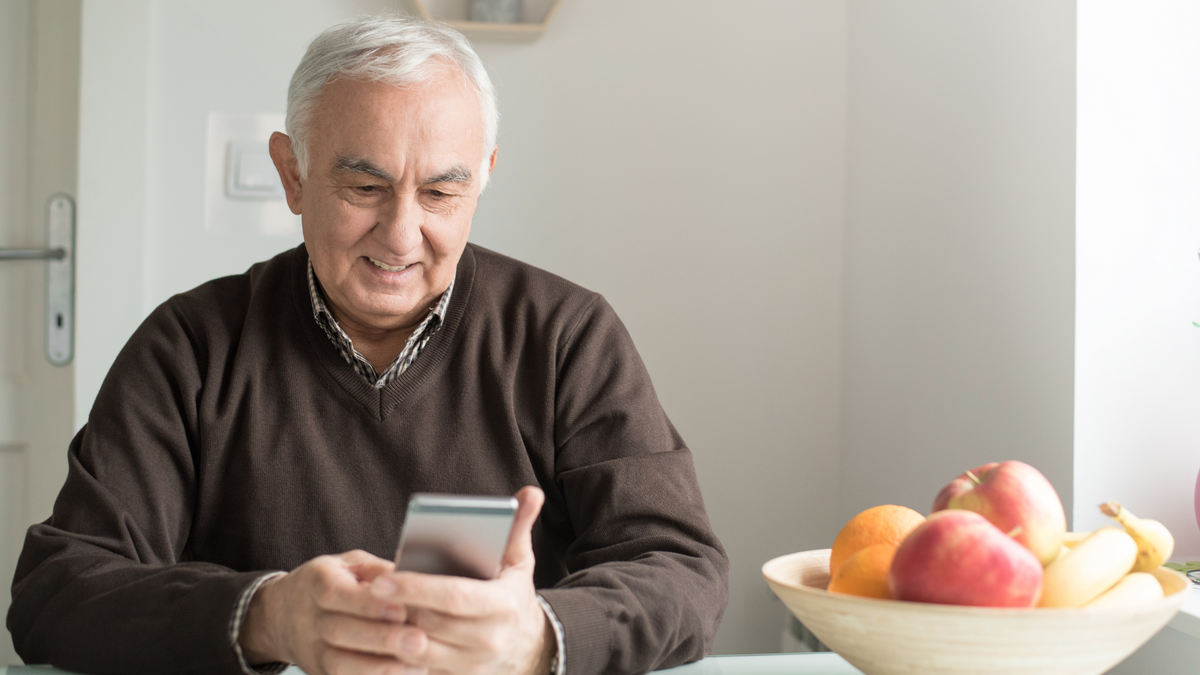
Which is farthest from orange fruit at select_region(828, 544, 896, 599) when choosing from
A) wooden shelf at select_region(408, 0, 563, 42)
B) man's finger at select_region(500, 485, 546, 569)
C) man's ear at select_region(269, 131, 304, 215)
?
wooden shelf at select_region(408, 0, 563, 42)

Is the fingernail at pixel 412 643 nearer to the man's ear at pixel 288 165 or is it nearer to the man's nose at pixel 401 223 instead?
the man's nose at pixel 401 223

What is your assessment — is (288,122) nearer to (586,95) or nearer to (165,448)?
(165,448)

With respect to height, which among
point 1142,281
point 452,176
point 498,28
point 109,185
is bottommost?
point 1142,281

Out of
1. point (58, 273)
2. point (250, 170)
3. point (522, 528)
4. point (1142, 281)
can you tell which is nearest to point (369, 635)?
point (522, 528)

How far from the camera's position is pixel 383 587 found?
648 millimetres

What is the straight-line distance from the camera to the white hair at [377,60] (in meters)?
1.10

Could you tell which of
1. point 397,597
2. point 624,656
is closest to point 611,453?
point 624,656

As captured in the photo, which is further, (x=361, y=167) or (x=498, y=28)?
(x=498, y=28)

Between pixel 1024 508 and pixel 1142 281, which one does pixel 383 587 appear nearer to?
pixel 1024 508

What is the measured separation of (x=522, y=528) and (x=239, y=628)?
0.28m

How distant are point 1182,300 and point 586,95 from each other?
1.26 meters

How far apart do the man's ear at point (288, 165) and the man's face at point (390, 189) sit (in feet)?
0.10

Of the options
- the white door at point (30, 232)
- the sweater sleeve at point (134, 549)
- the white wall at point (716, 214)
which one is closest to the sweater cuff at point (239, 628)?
the sweater sleeve at point (134, 549)

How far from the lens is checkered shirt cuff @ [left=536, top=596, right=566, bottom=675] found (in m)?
0.76
